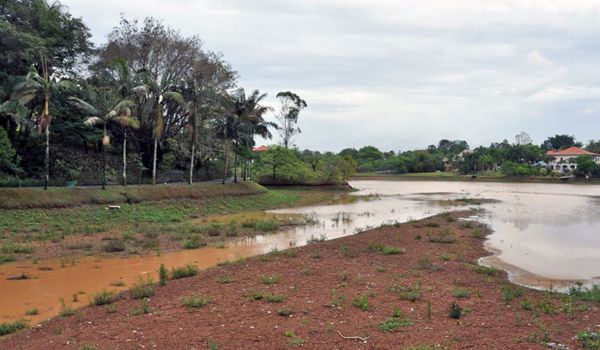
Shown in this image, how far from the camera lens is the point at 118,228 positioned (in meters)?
22.1

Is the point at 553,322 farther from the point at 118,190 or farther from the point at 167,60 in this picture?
the point at 167,60

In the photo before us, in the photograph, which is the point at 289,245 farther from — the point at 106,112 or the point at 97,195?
the point at 106,112

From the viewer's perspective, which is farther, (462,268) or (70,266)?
(70,266)

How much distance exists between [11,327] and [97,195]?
17708mm

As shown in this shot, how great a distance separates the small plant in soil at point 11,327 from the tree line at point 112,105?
1656cm

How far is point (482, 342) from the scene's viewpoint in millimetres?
7395

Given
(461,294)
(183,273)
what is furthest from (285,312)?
(183,273)

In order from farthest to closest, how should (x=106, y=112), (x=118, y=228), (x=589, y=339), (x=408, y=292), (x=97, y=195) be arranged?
1. (x=106, y=112)
2. (x=97, y=195)
3. (x=118, y=228)
4. (x=408, y=292)
5. (x=589, y=339)

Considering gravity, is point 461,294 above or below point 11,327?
above

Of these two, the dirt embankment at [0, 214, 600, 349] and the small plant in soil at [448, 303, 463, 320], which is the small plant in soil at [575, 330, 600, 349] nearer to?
the dirt embankment at [0, 214, 600, 349]

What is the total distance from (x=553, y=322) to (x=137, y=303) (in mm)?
8061

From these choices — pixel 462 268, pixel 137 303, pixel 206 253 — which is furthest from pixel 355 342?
pixel 206 253

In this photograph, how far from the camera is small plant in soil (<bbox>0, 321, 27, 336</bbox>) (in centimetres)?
Result: 887

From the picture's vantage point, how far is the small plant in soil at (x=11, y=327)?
349 inches
